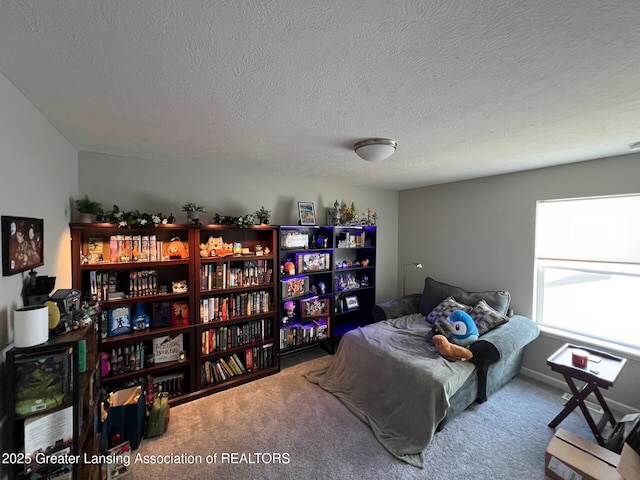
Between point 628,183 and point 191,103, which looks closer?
point 191,103

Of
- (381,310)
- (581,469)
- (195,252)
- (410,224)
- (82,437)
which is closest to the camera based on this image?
(82,437)

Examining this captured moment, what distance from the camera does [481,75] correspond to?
116cm

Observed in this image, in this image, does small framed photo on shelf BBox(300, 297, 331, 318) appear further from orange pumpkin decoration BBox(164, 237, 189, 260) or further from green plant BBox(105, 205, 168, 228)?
green plant BBox(105, 205, 168, 228)

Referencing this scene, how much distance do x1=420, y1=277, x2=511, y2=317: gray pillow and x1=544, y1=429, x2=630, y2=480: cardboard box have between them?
1.38m

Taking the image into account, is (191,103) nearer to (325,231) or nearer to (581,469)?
(325,231)

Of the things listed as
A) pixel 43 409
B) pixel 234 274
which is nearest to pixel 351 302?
pixel 234 274

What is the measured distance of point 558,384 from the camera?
277cm

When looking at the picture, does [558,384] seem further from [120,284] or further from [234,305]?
[120,284]

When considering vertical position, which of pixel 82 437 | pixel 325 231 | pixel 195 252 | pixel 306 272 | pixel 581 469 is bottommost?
pixel 581 469

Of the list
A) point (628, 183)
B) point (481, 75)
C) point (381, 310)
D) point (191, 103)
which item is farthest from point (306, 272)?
point (628, 183)

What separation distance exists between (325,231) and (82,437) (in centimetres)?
287

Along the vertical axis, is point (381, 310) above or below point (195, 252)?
below

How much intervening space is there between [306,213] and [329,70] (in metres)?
2.35

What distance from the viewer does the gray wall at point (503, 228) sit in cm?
244
